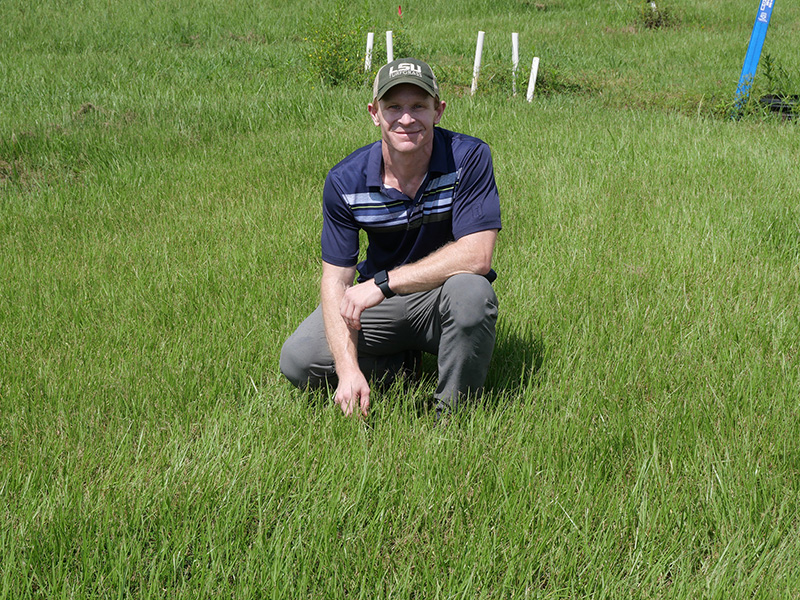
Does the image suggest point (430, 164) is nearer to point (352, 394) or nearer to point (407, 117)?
point (407, 117)

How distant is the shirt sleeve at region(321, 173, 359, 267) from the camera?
309 centimetres

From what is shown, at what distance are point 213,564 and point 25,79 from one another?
11000mm

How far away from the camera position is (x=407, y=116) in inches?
113

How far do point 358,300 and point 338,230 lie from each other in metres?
0.36

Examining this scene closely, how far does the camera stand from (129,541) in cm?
222

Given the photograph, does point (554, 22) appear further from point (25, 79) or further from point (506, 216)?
point (506, 216)

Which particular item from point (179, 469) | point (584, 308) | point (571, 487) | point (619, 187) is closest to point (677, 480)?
point (571, 487)

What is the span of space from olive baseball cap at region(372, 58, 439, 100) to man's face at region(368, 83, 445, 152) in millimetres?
33

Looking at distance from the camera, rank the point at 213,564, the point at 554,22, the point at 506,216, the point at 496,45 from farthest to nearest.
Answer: the point at 554,22
the point at 496,45
the point at 506,216
the point at 213,564

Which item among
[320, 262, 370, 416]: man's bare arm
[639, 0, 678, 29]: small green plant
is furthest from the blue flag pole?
[639, 0, 678, 29]: small green plant

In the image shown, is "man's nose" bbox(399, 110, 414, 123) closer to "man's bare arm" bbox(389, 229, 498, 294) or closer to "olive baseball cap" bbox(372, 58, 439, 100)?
"olive baseball cap" bbox(372, 58, 439, 100)

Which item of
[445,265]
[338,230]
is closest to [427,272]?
[445,265]

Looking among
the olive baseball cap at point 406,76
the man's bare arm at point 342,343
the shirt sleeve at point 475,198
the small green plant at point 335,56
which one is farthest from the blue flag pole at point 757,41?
the man's bare arm at point 342,343

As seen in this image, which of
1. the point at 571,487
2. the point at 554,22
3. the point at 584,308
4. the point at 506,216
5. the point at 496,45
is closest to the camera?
the point at 571,487
